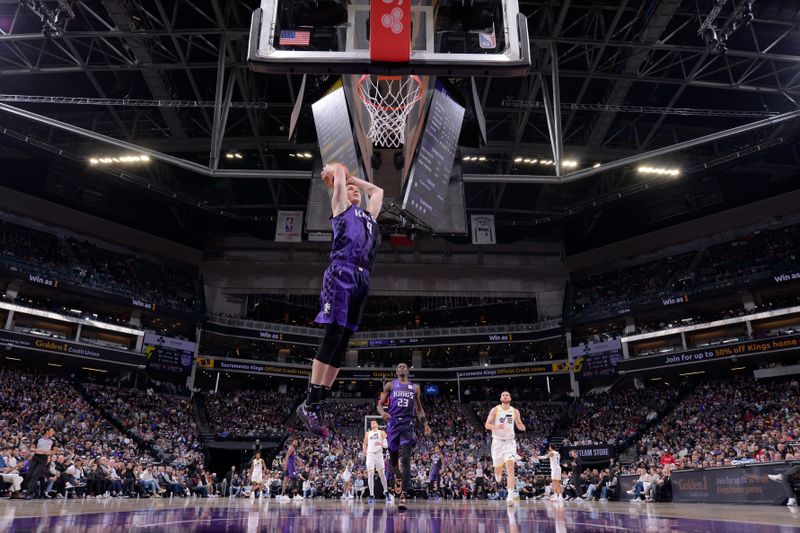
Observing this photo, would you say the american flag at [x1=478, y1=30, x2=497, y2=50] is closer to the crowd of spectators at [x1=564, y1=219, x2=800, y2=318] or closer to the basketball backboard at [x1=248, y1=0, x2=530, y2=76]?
the basketball backboard at [x1=248, y1=0, x2=530, y2=76]

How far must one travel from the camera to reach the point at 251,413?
3631cm

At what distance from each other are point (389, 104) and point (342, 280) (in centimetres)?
979

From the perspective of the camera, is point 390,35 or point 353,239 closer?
point 353,239

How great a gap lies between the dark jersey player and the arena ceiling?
10759 millimetres

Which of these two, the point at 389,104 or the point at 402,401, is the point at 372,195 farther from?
the point at 389,104

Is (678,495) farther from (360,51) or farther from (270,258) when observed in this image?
(270,258)

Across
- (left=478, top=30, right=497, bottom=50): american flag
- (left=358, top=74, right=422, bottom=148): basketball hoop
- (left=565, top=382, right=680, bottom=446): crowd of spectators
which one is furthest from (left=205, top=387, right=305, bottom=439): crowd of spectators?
(left=478, top=30, right=497, bottom=50): american flag

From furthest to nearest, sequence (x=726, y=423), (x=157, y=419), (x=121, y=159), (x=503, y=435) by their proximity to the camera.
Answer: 1. (x=157, y=419)
2. (x=121, y=159)
3. (x=726, y=423)
4. (x=503, y=435)

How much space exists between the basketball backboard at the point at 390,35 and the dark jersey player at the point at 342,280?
69.4 inches

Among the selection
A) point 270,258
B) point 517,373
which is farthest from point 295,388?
point 517,373

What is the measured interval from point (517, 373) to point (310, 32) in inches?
1420

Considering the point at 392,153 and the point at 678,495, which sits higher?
the point at 392,153

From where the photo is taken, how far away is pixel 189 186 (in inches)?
1388

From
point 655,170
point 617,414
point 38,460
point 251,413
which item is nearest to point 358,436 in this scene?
point 251,413
